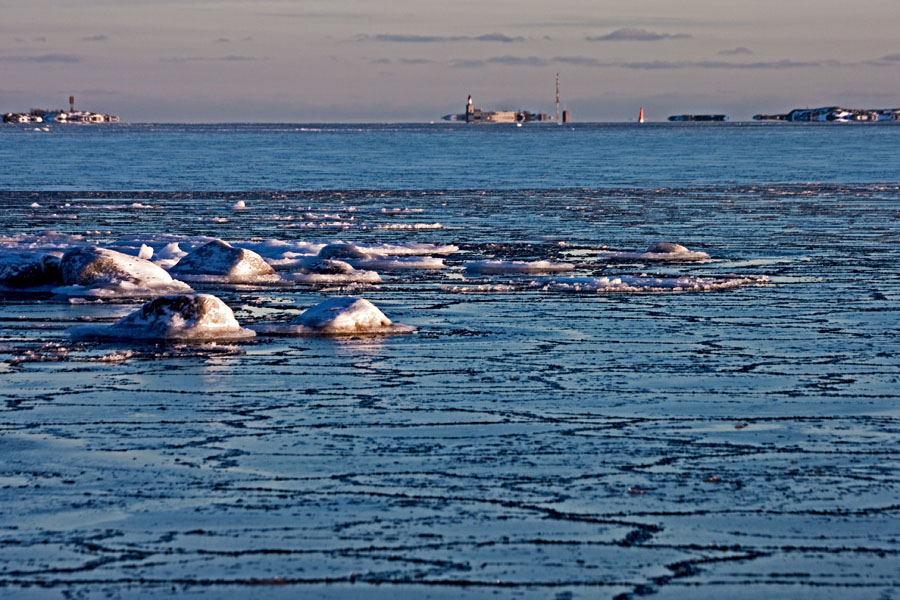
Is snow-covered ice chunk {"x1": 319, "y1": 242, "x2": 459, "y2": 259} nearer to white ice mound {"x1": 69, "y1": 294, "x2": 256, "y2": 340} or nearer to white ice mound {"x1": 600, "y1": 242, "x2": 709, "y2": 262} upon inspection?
white ice mound {"x1": 600, "y1": 242, "x2": 709, "y2": 262}

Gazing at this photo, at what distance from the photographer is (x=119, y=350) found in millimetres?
9750

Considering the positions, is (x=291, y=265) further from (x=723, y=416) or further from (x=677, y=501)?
(x=677, y=501)

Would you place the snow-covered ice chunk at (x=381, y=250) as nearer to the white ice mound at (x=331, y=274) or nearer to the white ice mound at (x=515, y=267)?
the white ice mound at (x=331, y=274)

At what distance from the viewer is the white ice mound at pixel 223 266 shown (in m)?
14.3

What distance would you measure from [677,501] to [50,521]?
2532 mm

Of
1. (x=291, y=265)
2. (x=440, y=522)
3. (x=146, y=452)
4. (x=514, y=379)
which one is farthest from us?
(x=291, y=265)

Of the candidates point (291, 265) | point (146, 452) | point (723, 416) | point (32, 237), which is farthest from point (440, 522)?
point (32, 237)

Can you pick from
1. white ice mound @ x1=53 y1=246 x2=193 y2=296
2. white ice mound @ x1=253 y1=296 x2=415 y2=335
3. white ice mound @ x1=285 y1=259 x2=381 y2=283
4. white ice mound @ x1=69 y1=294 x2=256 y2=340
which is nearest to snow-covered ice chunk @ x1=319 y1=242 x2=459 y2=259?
white ice mound @ x1=285 y1=259 x2=381 y2=283

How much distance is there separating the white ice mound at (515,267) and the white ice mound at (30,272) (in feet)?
14.3

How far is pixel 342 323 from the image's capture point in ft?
34.6

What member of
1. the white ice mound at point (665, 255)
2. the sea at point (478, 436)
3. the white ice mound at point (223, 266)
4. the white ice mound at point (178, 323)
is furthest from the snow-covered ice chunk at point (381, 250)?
the white ice mound at point (178, 323)

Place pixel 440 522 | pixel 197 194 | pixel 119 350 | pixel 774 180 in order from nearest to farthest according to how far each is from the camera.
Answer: pixel 440 522 < pixel 119 350 < pixel 197 194 < pixel 774 180

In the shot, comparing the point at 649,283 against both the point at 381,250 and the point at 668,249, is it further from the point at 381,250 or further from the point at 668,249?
the point at 381,250

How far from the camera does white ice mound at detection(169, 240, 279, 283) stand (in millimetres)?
14281
